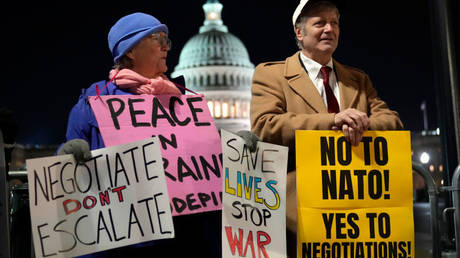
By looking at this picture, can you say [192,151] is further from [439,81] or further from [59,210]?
[439,81]

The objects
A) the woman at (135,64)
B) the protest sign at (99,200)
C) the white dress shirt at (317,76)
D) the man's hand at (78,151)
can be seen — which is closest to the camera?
the protest sign at (99,200)

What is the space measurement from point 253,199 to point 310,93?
0.73m

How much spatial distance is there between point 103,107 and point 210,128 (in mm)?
577

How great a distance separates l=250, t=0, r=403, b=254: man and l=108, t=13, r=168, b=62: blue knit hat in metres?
0.67

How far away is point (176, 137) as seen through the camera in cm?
337

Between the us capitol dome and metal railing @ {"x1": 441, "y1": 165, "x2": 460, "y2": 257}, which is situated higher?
the us capitol dome

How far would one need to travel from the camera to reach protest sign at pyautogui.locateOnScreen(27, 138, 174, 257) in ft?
9.48

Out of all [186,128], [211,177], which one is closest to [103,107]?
[186,128]

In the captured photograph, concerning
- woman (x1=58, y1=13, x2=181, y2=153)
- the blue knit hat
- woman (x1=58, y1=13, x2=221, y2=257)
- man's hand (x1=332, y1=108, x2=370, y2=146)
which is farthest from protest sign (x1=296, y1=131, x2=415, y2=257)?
the blue knit hat

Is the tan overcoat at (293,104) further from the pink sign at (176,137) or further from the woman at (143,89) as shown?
the woman at (143,89)

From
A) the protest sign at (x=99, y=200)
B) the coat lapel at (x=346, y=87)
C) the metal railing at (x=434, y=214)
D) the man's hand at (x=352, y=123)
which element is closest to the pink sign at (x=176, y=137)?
the protest sign at (x=99, y=200)

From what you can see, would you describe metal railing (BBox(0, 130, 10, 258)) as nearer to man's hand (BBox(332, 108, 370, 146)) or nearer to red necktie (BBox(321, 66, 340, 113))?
man's hand (BBox(332, 108, 370, 146))

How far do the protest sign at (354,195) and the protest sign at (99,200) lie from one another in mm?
753

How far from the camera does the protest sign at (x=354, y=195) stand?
3.33 meters
